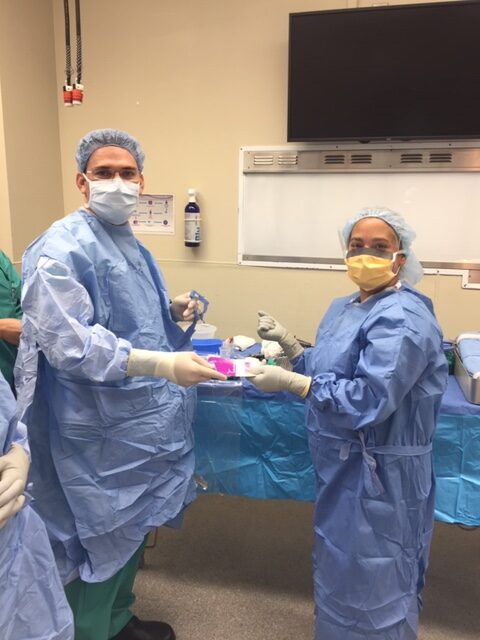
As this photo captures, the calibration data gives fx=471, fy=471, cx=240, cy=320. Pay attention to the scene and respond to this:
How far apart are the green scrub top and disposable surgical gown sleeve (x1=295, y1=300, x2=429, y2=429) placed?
102cm

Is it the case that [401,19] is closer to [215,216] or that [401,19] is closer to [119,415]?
[215,216]

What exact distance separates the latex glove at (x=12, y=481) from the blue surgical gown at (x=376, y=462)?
72 centimetres

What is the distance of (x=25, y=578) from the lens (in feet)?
2.88

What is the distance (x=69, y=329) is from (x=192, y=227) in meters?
1.62

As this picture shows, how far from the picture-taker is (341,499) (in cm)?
132

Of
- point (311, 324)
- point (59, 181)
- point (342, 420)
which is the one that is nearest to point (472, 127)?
point (311, 324)

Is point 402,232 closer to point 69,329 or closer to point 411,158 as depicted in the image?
point 69,329

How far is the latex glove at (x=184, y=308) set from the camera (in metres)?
1.62

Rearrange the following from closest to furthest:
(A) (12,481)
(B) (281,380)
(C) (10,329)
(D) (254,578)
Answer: (A) (12,481), (B) (281,380), (C) (10,329), (D) (254,578)

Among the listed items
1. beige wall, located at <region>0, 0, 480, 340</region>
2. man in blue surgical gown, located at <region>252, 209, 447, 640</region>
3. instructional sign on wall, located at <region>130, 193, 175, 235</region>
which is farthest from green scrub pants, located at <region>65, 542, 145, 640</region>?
instructional sign on wall, located at <region>130, 193, 175, 235</region>

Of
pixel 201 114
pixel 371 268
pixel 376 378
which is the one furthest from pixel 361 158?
pixel 376 378

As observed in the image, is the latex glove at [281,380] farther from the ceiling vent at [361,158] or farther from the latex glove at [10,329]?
the ceiling vent at [361,158]

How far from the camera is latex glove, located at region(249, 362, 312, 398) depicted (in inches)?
52.2

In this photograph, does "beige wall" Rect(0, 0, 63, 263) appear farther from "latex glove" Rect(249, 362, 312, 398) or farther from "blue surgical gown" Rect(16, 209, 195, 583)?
"latex glove" Rect(249, 362, 312, 398)
